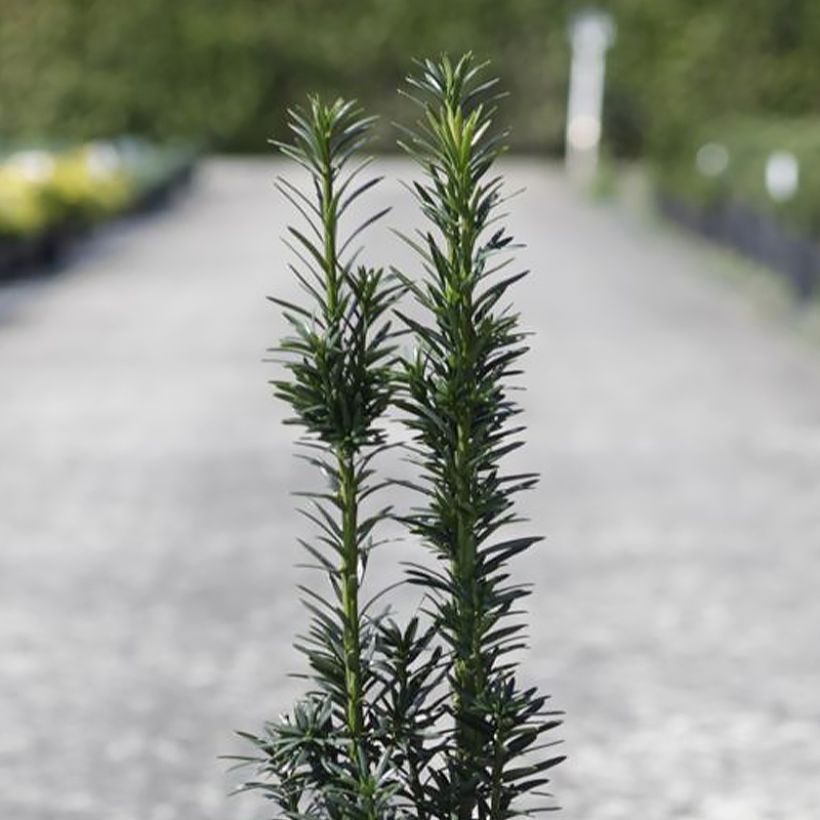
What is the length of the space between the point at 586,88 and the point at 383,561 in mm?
36021

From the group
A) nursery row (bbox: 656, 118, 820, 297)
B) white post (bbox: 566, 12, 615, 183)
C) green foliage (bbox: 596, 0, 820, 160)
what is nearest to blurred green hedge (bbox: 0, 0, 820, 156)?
white post (bbox: 566, 12, 615, 183)

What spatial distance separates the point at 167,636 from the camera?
19.3 feet

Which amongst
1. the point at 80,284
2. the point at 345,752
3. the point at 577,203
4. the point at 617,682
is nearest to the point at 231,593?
the point at 617,682

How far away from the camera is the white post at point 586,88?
125 feet

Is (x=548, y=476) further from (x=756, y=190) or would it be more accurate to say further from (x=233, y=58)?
(x=233, y=58)

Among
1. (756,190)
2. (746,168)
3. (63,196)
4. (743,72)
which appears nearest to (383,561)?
(756,190)

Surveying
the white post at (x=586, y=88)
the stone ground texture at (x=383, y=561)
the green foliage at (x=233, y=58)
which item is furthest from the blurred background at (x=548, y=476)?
the green foliage at (x=233, y=58)

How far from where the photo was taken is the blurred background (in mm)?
4891

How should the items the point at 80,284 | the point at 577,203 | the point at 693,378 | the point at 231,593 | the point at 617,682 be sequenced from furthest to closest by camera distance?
the point at 577,203 < the point at 80,284 < the point at 693,378 < the point at 231,593 < the point at 617,682

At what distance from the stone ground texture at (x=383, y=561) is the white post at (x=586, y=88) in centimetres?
2425

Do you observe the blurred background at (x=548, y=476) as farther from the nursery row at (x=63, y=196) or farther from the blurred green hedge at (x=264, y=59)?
the blurred green hedge at (x=264, y=59)

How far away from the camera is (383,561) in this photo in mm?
6855

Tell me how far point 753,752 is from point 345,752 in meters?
2.85

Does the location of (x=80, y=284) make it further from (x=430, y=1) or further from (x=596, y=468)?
(x=430, y=1)
